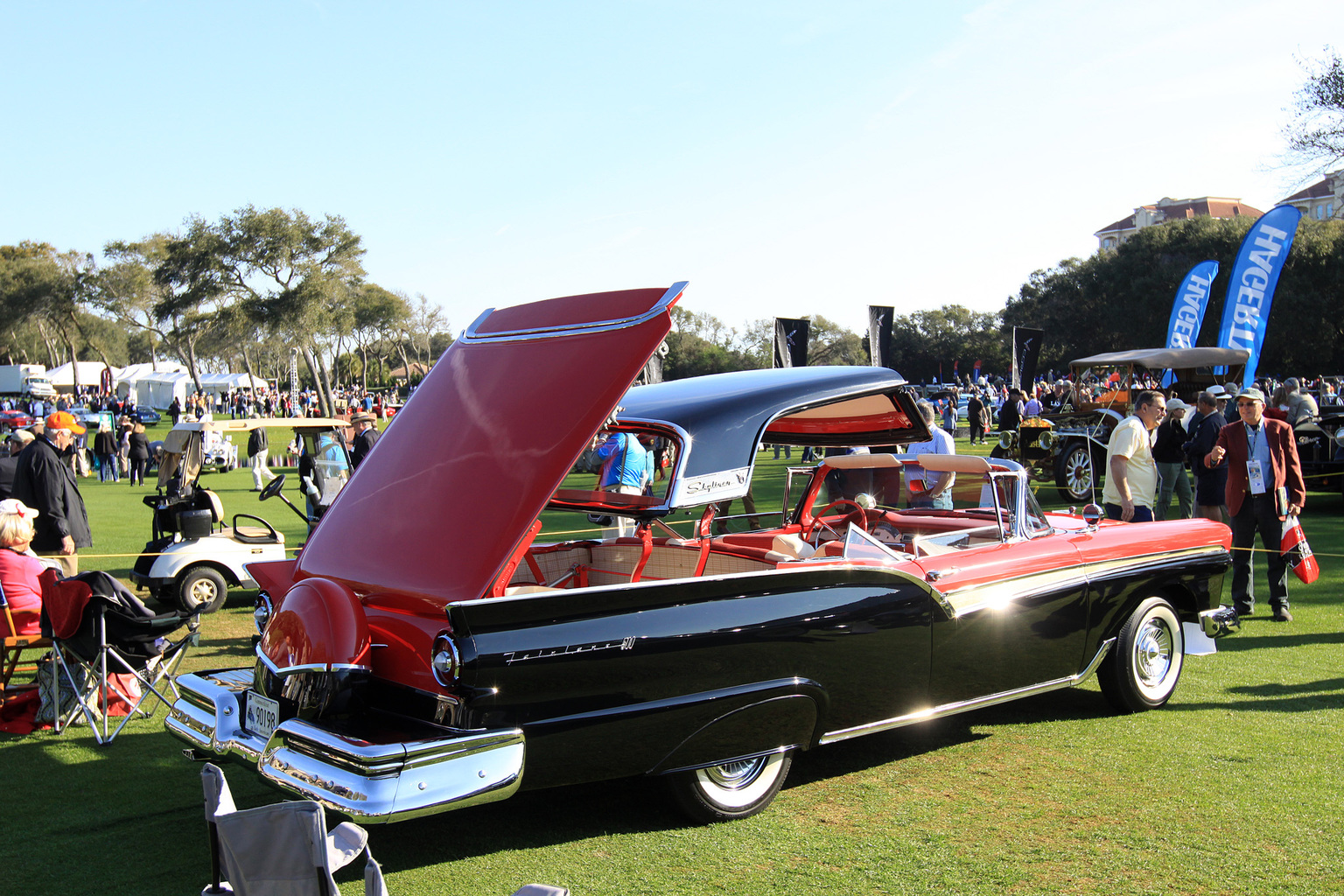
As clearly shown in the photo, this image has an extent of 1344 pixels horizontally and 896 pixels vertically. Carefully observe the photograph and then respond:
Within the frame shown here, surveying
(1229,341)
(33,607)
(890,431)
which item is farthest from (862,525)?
(1229,341)

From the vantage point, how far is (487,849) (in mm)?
Result: 3816

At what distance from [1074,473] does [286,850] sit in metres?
16.0

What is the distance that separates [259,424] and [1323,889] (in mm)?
11864

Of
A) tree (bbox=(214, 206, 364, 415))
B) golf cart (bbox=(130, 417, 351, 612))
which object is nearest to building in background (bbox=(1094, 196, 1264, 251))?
tree (bbox=(214, 206, 364, 415))

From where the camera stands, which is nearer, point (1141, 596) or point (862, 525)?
point (1141, 596)

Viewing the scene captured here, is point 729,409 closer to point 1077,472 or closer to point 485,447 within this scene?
point 485,447

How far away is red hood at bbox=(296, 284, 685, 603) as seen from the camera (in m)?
3.61

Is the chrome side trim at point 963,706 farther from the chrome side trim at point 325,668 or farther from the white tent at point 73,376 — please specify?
the white tent at point 73,376

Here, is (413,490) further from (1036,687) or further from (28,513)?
(28,513)

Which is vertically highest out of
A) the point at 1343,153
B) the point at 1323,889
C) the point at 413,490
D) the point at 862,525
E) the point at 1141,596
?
the point at 1343,153

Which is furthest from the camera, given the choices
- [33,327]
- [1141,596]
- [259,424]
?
[33,327]

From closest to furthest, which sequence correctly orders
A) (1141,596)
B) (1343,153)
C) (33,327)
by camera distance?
(1141,596)
(1343,153)
(33,327)

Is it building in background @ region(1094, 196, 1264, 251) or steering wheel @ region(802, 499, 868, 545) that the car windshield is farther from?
building in background @ region(1094, 196, 1264, 251)

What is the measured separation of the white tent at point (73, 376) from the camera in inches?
2454
